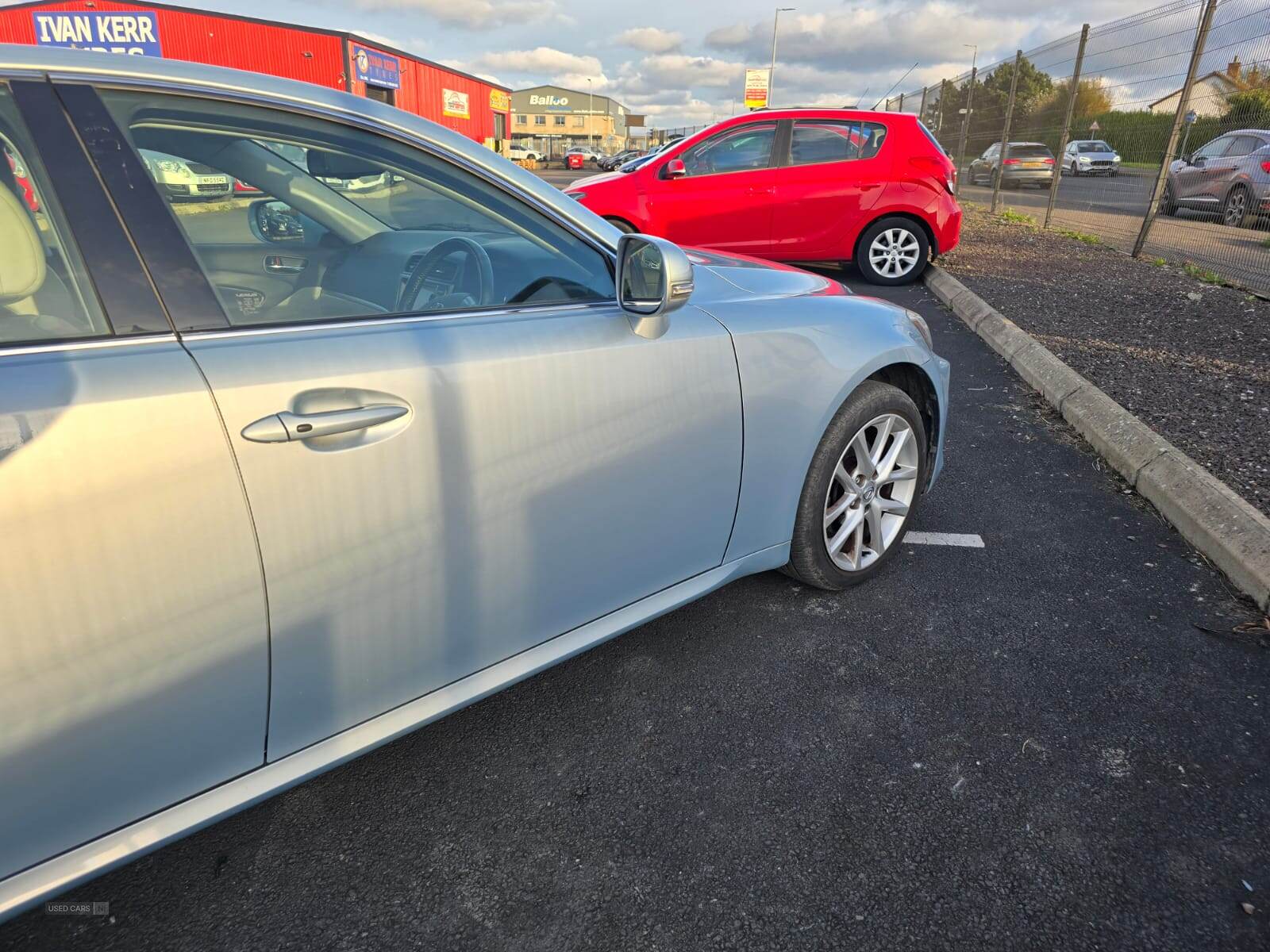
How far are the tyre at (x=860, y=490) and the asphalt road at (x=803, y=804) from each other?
5.7 inches

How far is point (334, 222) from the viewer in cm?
208

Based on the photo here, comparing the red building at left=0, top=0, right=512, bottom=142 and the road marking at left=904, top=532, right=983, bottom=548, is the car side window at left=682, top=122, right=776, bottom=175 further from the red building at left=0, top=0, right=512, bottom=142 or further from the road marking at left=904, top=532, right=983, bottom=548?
the red building at left=0, top=0, right=512, bottom=142

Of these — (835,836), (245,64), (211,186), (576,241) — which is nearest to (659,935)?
(835,836)

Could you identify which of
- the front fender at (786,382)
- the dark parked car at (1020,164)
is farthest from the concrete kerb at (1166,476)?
the dark parked car at (1020,164)

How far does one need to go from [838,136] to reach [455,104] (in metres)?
48.2

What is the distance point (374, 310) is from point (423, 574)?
1.93 ft

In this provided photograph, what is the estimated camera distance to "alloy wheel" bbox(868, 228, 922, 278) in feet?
28.6

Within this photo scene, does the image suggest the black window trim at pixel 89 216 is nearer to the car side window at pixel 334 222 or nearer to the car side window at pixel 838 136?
the car side window at pixel 334 222

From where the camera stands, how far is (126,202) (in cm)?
145

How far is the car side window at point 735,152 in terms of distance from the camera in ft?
27.7

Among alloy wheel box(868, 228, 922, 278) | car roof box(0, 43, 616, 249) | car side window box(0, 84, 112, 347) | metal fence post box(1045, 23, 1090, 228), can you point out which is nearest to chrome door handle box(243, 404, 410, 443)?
car side window box(0, 84, 112, 347)

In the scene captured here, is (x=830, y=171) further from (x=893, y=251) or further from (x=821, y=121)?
(x=893, y=251)

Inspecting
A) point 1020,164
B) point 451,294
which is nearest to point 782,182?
point 451,294

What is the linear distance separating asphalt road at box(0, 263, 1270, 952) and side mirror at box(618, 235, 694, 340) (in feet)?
3.53
